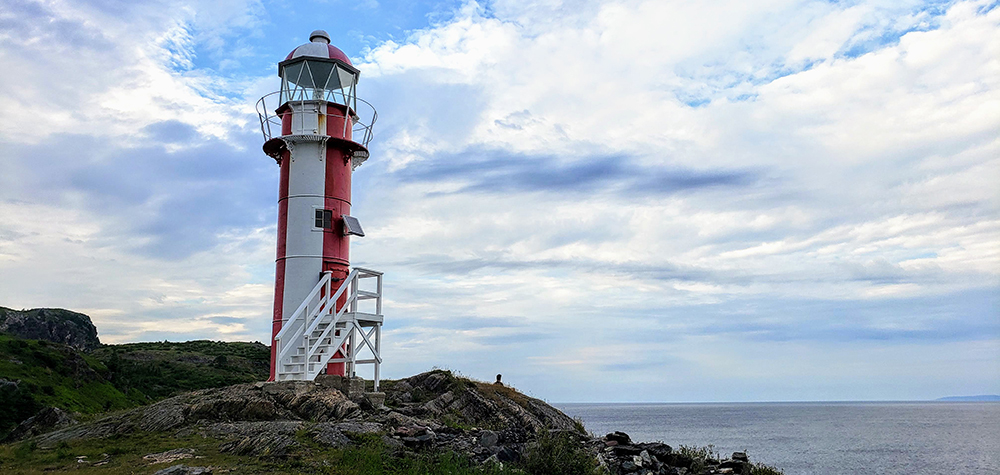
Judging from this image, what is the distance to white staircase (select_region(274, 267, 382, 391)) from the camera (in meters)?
21.7

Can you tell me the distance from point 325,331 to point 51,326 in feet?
284

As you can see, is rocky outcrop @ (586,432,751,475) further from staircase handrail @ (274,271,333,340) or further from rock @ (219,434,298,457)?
staircase handrail @ (274,271,333,340)

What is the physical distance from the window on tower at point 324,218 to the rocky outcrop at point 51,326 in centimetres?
7528

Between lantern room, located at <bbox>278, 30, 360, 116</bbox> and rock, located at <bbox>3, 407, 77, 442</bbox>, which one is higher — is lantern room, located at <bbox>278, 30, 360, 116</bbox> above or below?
above

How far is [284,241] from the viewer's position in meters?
23.7

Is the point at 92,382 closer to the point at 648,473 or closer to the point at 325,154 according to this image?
the point at 325,154

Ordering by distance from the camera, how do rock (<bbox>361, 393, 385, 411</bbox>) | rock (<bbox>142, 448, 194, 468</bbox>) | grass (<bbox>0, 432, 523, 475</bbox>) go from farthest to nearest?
rock (<bbox>361, 393, 385, 411</bbox>) < rock (<bbox>142, 448, 194, 468</bbox>) < grass (<bbox>0, 432, 523, 475</bbox>)

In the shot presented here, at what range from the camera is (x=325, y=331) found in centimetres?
2186

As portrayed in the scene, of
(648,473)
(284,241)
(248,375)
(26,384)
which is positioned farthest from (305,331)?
(248,375)

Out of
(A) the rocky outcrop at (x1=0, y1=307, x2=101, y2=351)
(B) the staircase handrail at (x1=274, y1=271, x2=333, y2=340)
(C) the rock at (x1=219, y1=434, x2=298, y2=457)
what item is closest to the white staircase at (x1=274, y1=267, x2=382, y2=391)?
(B) the staircase handrail at (x1=274, y1=271, x2=333, y2=340)

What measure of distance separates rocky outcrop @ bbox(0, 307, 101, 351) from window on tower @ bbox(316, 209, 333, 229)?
75.3 meters

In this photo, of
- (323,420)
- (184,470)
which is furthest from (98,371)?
(184,470)

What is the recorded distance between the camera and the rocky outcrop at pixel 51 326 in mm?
85562

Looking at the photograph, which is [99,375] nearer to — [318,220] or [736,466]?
[318,220]
